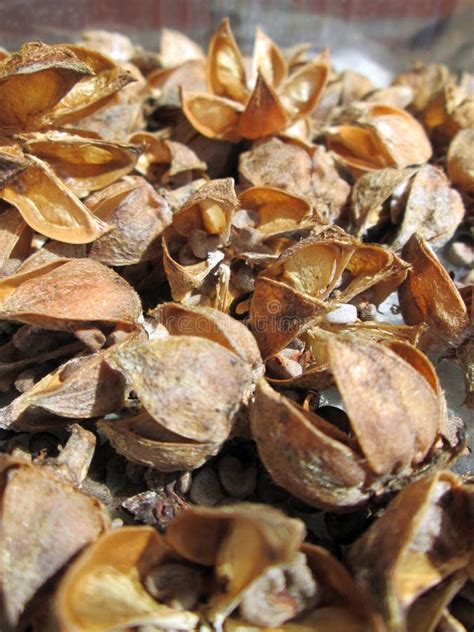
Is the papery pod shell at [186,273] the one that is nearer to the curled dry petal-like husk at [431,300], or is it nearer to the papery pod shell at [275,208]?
the papery pod shell at [275,208]

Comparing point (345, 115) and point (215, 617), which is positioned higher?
point (345, 115)

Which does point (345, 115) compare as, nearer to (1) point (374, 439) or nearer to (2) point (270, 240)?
(2) point (270, 240)

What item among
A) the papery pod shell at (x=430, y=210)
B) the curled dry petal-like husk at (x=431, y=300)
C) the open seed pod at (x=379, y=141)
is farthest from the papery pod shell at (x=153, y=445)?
the open seed pod at (x=379, y=141)

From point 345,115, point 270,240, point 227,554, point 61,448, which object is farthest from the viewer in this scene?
point 345,115

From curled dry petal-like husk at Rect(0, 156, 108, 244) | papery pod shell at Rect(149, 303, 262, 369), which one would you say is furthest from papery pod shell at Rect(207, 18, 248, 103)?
papery pod shell at Rect(149, 303, 262, 369)

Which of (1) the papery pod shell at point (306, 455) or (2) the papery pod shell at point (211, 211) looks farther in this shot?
(2) the papery pod shell at point (211, 211)

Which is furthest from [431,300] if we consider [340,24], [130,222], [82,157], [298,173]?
[340,24]

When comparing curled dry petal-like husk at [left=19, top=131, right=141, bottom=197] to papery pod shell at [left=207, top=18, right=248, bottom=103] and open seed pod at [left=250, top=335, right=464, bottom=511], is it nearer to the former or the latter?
papery pod shell at [left=207, top=18, right=248, bottom=103]

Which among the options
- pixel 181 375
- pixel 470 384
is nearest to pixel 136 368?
pixel 181 375
